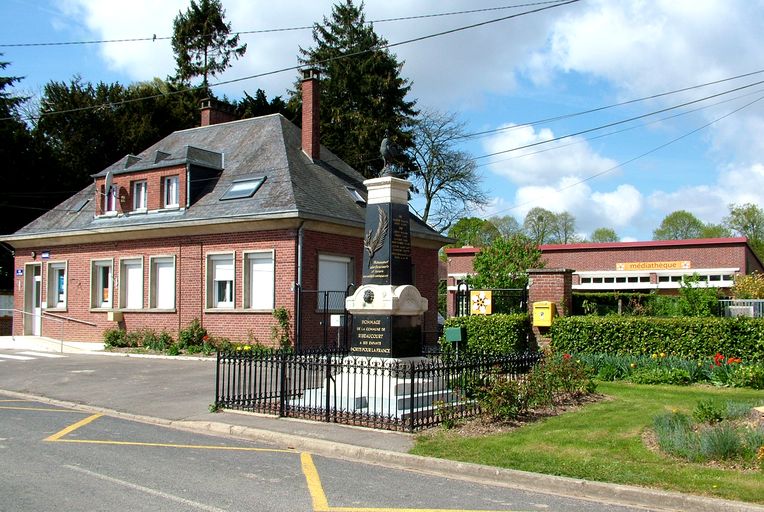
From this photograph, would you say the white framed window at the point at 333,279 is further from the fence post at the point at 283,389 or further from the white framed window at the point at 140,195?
the fence post at the point at 283,389

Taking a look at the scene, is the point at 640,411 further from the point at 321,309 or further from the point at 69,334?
the point at 69,334

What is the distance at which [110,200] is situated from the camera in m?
27.1

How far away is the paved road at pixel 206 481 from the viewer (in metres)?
6.81

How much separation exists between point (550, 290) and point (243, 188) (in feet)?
38.5

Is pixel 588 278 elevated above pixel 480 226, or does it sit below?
below

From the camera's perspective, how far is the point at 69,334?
27.5 m

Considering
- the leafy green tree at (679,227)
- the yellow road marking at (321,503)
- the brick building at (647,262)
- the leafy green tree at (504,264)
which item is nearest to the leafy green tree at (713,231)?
the leafy green tree at (679,227)

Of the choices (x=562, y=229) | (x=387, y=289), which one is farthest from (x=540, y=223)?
(x=387, y=289)

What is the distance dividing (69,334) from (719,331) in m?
23.1

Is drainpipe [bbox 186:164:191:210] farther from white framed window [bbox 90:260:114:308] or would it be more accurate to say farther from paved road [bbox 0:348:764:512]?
paved road [bbox 0:348:764:512]

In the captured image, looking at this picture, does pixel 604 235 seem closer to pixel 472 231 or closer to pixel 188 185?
pixel 472 231

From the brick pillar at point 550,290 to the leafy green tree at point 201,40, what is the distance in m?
39.1

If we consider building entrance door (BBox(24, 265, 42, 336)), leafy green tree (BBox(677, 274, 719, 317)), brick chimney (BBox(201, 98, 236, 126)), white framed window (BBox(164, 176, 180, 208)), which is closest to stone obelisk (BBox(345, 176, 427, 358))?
leafy green tree (BBox(677, 274, 719, 317))

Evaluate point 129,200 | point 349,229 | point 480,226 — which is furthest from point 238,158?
point 480,226
